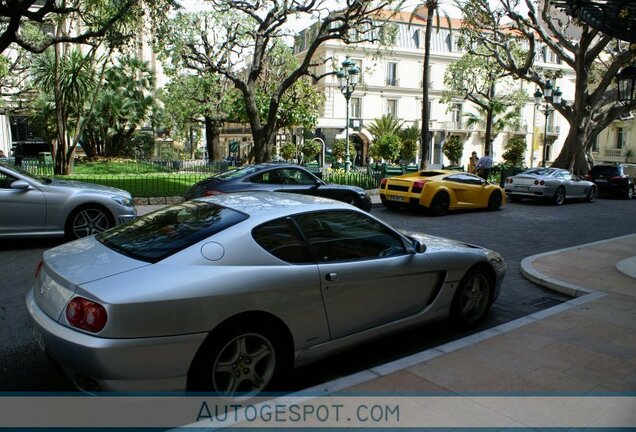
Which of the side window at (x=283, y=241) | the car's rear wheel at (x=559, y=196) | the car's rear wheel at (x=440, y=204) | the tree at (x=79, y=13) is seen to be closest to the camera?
the side window at (x=283, y=241)

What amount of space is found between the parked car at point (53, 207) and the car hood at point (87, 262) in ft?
14.8

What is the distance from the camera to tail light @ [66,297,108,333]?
117 inches

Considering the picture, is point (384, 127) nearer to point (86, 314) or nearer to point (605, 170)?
point (605, 170)

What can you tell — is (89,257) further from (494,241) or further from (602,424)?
(494,241)

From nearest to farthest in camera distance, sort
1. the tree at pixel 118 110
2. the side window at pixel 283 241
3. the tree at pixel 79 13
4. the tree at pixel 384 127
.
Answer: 1. the side window at pixel 283 241
2. the tree at pixel 79 13
3. the tree at pixel 118 110
4. the tree at pixel 384 127

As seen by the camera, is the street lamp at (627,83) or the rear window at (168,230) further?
the street lamp at (627,83)

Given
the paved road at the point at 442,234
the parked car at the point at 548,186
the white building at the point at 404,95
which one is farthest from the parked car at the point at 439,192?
the white building at the point at 404,95

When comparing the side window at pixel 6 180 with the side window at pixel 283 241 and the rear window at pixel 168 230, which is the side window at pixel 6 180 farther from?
the side window at pixel 283 241

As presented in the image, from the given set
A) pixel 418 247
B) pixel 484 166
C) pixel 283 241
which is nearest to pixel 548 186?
pixel 484 166

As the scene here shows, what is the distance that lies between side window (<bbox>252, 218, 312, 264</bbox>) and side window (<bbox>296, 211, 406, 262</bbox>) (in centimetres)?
9

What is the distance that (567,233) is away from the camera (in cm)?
1151

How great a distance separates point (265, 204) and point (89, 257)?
1.38 metres

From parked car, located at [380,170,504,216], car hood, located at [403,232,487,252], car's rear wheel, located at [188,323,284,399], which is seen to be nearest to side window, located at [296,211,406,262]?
car hood, located at [403,232,487,252]

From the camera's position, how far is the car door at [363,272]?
12.8ft
